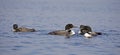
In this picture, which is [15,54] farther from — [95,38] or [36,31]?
[36,31]

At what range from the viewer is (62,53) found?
27281mm

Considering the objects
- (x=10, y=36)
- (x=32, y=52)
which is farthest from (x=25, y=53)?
(x=10, y=36)

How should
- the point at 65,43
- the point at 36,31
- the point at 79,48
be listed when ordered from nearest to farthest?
1. the point at 79,48
2. the point at 65,43
3. the point at 36,31

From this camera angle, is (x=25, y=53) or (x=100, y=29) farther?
(x=100, y=29)

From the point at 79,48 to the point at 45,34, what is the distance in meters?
7.42

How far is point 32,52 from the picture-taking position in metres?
27.4

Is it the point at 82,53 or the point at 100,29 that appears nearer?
the point at 82,53

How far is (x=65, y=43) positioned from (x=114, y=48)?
11.2 ft

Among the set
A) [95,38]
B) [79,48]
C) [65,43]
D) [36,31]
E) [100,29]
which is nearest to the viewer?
[79,48]

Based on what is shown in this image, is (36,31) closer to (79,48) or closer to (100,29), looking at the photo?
(100,29)

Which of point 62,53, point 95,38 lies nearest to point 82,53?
point 62,53

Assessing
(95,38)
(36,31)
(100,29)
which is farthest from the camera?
(100,29)

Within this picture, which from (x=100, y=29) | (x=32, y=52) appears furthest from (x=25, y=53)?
(x=100, y=29)

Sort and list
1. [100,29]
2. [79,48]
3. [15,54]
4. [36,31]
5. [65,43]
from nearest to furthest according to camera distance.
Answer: [15,54] < [79,48] < [65,43] < [36,31] < [100,29]
